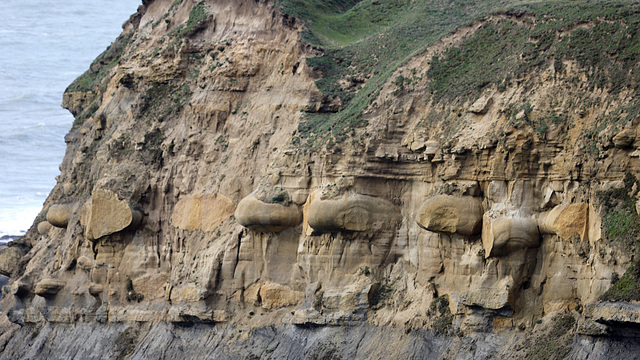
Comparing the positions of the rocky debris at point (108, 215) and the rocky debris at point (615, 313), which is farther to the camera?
the rocky debris at point (108, 215)

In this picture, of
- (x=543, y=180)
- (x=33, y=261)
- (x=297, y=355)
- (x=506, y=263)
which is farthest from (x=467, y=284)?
(x=33, y=261)

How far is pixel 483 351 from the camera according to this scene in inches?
1569

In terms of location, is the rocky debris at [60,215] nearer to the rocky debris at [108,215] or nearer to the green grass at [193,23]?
the rocky debris at [108,215]

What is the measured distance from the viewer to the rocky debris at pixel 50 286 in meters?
56.3

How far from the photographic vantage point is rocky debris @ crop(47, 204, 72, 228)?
194 feet

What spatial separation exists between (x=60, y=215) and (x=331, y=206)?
66.5ft

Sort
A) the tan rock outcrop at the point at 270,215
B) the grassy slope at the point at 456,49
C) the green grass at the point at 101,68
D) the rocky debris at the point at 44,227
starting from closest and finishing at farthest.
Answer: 1. the grassy slope at the point at 456,49
2. the tan rock outcrop at the point at 270,215
3. the rocky debris at the point at 44,227
4. the green grass at the point at 101,68

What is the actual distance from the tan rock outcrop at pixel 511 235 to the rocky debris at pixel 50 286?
82.1 feet

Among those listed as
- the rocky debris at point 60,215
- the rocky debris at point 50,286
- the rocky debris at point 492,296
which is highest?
the rocky debris at point 60,215

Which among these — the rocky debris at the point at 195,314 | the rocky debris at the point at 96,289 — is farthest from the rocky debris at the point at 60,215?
the rocky debris at the point at 195,314

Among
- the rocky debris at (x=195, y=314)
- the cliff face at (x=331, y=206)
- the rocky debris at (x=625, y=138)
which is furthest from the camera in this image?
the rocky debris at (x=195, y=314)

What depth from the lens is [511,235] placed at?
130 ft

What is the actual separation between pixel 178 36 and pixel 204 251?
12.3 metres

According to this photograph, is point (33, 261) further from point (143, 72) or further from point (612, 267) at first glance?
point (612, 267)
